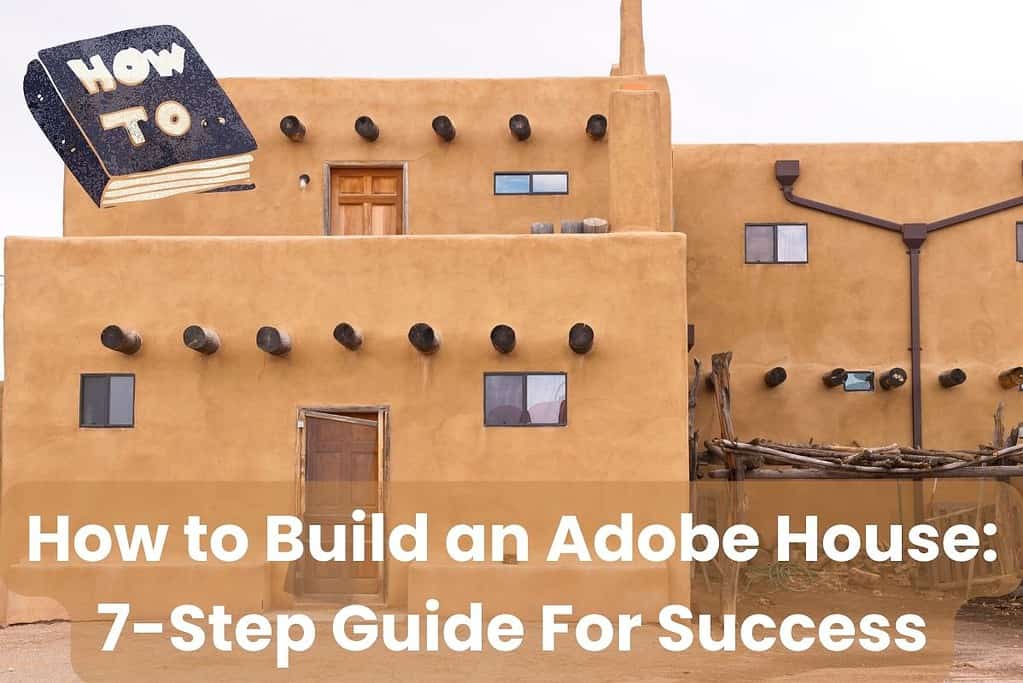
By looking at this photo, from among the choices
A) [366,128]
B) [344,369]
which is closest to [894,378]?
[366,128]

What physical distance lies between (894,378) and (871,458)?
4.61 meters

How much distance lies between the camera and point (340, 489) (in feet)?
49.0

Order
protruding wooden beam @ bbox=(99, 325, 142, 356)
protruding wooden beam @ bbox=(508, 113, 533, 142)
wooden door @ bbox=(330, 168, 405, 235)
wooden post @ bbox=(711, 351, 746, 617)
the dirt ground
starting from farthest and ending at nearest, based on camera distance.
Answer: wooden door @ bbox=(330, 168, 405, 235)
protruding wooden beam @ bbox=(508, 113, 533, 142)
wooden post @ bbox=(711, 351, 746, 617)
protruding wooden beam @ bbox=(99, 325, 142, 356)
the dirt ground

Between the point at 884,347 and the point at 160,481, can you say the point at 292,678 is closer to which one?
the point at 160,481

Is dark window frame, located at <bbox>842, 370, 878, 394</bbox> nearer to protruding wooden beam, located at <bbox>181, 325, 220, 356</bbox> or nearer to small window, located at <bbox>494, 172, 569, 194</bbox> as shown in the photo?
small window, located at <bbox>494, 172, 569, 194</bbox>

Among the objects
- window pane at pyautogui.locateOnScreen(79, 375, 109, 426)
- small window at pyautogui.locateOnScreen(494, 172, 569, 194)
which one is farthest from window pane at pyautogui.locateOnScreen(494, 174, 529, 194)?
window pane at pyautogui.locateOnScreen(79, 375, 109, 426)

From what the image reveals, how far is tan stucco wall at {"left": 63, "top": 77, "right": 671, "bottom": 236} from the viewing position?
1834cm

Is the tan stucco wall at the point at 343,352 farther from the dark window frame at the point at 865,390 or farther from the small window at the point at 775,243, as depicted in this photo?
the dark window frame at the point at 865,390

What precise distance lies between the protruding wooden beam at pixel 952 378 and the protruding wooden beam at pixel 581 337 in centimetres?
719

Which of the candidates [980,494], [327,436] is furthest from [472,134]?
[980,494]

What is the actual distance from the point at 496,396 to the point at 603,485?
5.00ft

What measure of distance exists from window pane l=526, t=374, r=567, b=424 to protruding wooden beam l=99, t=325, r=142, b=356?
14.1 feet

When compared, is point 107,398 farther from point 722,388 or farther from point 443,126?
point 722,388

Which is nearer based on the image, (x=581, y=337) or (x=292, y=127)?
(x=581, y=337)
